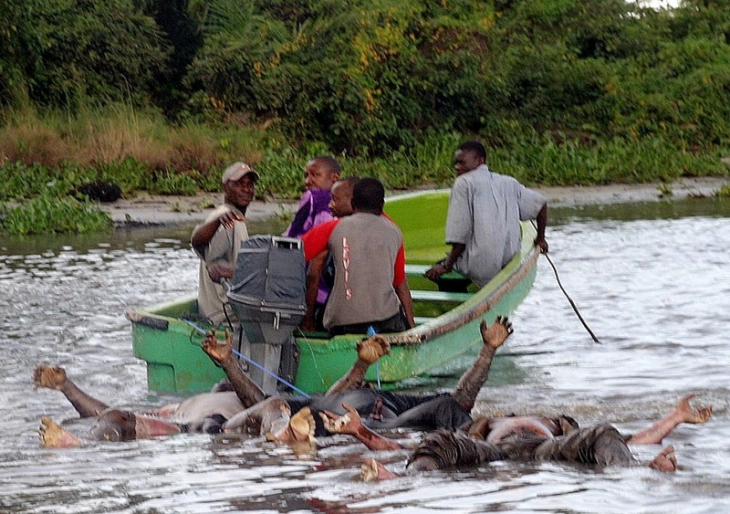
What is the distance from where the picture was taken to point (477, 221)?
978 cm

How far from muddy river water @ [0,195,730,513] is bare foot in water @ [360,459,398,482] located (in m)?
0.05

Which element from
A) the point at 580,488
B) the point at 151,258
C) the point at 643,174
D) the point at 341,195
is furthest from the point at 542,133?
the point at 580,488

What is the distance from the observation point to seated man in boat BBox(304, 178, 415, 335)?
7703 millimetres

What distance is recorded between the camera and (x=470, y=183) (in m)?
9.81

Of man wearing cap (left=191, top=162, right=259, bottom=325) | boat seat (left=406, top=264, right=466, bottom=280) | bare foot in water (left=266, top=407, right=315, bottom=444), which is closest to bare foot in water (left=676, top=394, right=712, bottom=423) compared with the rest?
bare foot in water (left=266, top=407, right=315, bottom=444)

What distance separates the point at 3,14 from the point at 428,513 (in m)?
19.3

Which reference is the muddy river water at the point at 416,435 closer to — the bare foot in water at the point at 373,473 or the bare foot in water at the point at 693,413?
the bare foot in water at the point at 373,473

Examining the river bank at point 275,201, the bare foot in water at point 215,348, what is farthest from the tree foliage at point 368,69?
the bare foot in water at point 215,348

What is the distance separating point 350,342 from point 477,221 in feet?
8.19

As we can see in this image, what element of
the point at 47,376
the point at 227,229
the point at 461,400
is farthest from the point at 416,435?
the point at 47,376

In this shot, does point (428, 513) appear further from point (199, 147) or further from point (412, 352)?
point (199, 147)

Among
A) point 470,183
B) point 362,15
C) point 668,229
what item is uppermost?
point 362,15

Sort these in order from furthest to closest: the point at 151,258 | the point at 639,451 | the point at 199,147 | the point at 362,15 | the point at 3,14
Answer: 1. the point at 362,15
2. the point at 3,14
3. the point at 199,147
4. the point at 151,258
5. the point at 639,451

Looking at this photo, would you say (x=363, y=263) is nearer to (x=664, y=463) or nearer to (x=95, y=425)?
(x=95, y=425)
